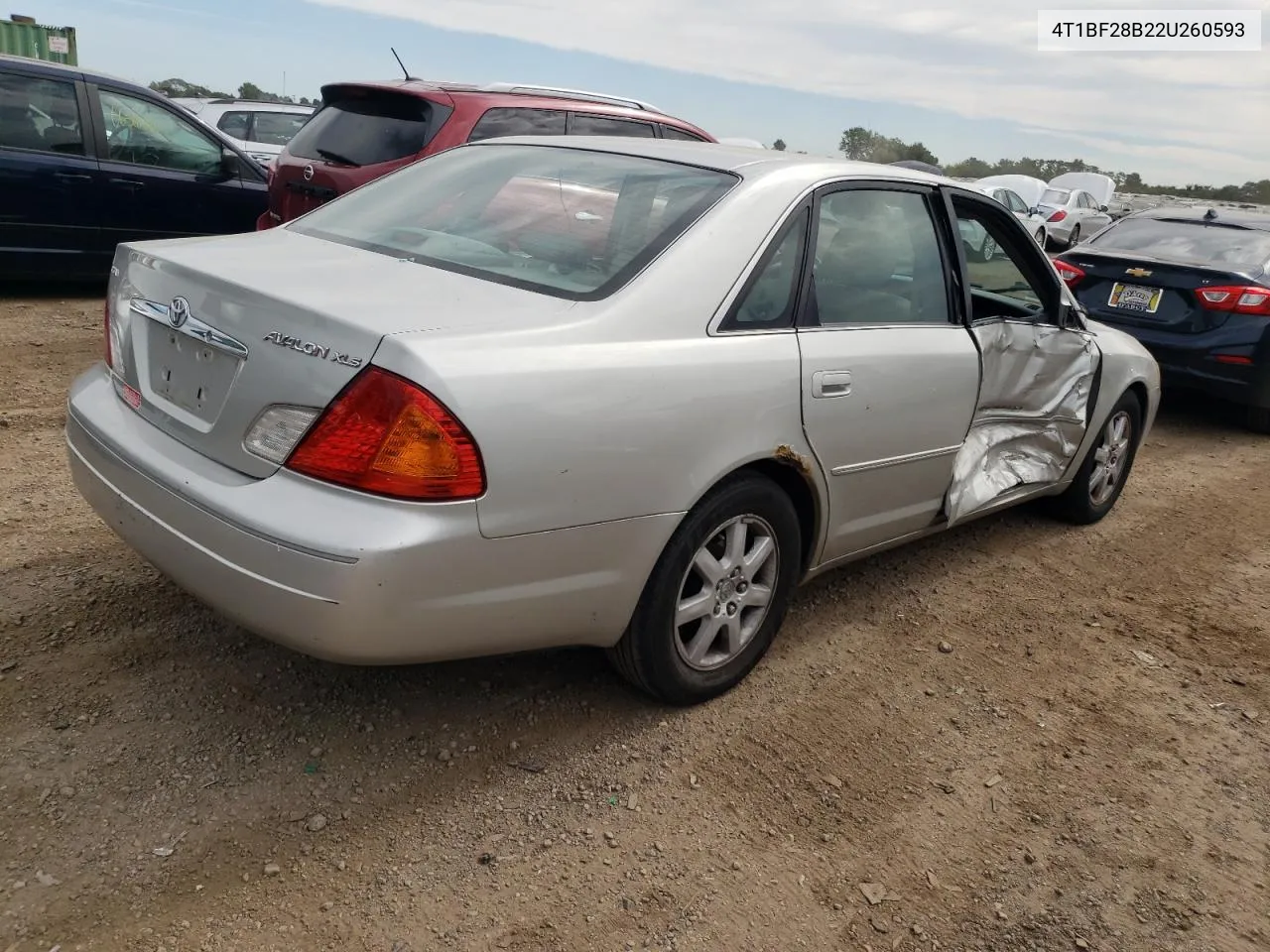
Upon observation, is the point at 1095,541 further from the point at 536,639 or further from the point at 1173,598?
the point at 536,639

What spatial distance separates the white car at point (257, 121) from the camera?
1387cm

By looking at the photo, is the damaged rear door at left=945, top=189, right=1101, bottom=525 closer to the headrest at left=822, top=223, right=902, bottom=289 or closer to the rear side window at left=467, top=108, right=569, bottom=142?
the headrest at left=822, top=223, right=902, bottom=289

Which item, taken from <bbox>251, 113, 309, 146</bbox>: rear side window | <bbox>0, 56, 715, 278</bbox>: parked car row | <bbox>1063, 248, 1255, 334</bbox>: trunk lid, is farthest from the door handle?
<bbox>251, 113, 309, 146</bbox>: rear side window

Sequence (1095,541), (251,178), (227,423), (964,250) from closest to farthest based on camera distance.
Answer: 1. (227,423)
2. (964,250)
3. (1095,541)
4. (251,178)

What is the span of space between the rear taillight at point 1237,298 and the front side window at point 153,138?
715cm

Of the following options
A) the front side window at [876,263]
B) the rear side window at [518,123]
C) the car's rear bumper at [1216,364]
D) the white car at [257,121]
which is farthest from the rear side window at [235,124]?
the front side window at [876,263]

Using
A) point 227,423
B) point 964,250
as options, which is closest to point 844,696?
point 964,250

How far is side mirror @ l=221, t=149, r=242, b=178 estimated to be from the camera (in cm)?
789

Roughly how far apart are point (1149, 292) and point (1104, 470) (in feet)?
9.13

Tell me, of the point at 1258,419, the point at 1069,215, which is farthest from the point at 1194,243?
the point at 1069,215

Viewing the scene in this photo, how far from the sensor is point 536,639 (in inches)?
102

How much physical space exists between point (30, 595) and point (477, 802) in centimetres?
169

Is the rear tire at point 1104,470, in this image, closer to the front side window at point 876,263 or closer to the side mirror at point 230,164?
the front side window at point 876,263

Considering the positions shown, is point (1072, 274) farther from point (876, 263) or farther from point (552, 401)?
point (552, 401)
